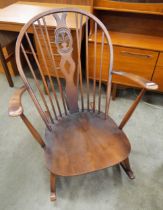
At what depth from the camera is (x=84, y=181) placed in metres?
1.27

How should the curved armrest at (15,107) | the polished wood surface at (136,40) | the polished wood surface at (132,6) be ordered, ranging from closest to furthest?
the curved armrest at (15,107) → the polished wood surface at (132,6) → the polished wood surface at (136,40)

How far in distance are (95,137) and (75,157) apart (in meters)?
0.17

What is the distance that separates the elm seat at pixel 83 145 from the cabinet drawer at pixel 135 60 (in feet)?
2.23

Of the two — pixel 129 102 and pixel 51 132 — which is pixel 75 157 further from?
pixel 129 102

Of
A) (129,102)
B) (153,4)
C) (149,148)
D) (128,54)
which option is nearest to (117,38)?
(128,54)

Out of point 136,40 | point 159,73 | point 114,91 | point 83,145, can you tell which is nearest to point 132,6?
point 136,40

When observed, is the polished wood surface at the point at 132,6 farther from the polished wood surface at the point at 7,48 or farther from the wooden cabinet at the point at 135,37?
the polished wood surface at the point at 7,48

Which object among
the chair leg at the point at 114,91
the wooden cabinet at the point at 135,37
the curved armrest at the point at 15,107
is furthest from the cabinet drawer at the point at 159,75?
the curved armrest at the point at 15,107

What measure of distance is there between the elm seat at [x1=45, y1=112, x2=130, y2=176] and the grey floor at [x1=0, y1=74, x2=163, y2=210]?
41 cm

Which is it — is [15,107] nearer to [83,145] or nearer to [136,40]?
[83,145]

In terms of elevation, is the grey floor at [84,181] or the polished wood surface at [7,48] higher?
the polished wood surface at [7,48]

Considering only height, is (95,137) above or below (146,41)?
below

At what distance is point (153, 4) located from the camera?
1.36 meters

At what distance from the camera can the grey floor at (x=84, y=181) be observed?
1.16 meters
